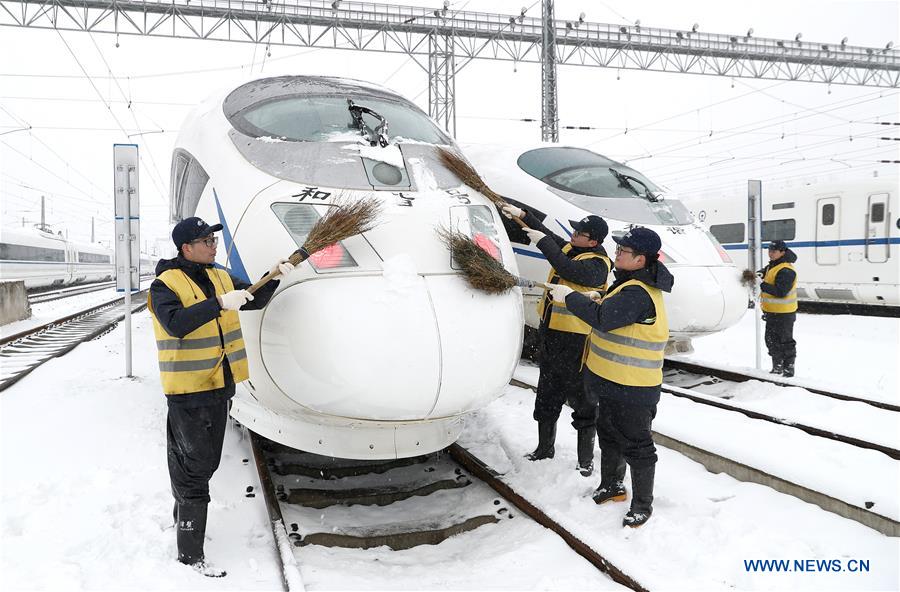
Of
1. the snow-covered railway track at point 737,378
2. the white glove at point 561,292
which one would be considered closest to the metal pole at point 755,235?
the snow-covered railway track at point 737,378

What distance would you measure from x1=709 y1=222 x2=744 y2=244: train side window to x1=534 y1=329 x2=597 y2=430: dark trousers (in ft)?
46.7

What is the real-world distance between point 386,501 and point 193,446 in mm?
1598

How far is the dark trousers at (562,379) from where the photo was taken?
473 centimetres

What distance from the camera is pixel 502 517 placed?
13.9 ft

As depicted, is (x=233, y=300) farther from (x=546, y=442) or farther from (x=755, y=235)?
(x=755, y=235)

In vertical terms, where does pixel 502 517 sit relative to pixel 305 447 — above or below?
below

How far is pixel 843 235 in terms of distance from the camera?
570 inches

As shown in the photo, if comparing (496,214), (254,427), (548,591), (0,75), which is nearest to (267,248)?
(254,427)

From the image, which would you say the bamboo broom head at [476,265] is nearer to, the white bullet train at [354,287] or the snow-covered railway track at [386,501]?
the white bullet train at [354,287]

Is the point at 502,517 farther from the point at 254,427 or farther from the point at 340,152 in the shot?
the point at 340,152

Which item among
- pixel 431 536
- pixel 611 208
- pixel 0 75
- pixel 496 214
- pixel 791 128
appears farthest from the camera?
pixel 791 128

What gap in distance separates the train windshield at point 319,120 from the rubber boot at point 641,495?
9.12 feet

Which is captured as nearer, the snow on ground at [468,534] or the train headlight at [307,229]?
the snow on ground at [468,534]

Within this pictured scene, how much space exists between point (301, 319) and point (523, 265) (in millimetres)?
4535
